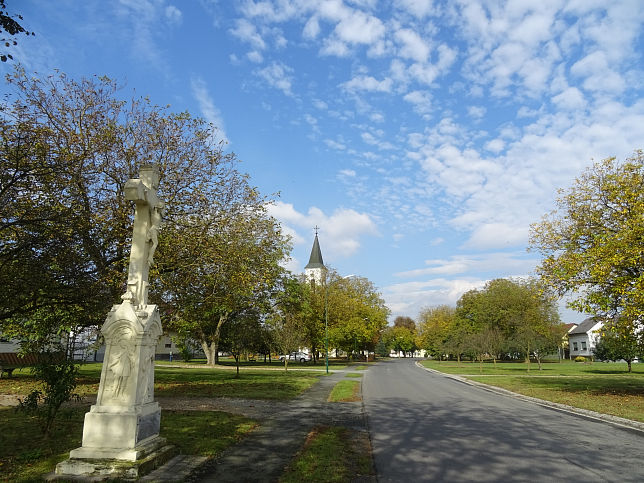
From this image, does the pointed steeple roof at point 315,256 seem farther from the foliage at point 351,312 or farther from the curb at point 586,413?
the curb at point 586,413

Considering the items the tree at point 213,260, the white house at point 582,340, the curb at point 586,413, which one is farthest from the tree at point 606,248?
the white house at point 582,340

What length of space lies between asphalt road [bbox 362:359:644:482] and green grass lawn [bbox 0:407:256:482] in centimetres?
301

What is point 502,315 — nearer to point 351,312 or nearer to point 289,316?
point 351,312

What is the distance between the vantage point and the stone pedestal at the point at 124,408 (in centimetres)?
572

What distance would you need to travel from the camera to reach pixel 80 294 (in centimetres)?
1308

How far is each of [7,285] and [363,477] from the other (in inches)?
404

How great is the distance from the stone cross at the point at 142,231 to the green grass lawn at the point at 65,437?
2564 mm

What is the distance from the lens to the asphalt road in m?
6.31

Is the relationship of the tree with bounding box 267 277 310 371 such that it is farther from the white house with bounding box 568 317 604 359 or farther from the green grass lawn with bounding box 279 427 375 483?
the white house with bounding box 568 317 604 359

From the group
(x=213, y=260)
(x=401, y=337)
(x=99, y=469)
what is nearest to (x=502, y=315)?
(x=401, y=337)

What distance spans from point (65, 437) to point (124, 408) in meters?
2.77

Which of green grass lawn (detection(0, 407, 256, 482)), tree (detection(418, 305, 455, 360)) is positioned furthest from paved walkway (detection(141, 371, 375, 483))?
tree (detection(418, 305, 455, 360))

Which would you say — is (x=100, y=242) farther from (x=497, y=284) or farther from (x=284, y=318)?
(x=497, y=284)

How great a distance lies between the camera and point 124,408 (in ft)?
20.5
